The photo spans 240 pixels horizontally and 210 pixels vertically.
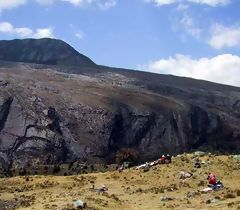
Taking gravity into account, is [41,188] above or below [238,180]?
below

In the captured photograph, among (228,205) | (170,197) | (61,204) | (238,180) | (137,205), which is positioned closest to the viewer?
(228,205)

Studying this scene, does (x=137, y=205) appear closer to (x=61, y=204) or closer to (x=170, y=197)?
(x=170, y=197)

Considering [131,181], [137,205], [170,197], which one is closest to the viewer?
[137,205]

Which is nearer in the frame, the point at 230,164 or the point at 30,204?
the point at 30,204

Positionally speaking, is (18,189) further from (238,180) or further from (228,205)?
(228,205)

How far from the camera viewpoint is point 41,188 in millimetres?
68000

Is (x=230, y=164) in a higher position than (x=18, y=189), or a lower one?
higher

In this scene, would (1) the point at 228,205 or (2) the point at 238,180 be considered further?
(2) the point at 238,180

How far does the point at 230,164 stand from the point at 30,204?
1268 inches

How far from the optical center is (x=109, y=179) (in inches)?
2773

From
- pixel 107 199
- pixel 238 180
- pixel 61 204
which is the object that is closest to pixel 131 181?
pixel 238 180

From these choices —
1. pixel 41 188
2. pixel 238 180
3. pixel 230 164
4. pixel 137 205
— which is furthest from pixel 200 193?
pixel 41 188

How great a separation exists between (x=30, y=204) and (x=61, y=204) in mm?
6068

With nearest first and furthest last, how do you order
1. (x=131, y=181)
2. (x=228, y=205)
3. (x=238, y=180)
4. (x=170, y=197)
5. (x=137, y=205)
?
(x=228, y=205) < (x=137, y=205) < (x=170, y=197) < (x=238, y=180) < (x=131, y=181)
